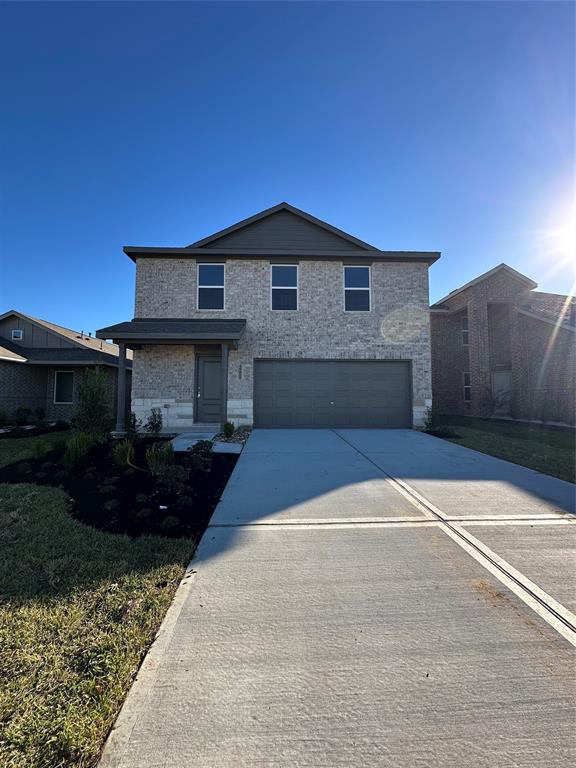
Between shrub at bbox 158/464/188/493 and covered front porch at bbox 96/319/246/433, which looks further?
covered front porch at bbox 96/319/246/433

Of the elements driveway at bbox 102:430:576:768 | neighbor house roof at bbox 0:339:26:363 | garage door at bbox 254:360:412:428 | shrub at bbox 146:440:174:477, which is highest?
neighbor house roof at bbox 0:339:26:363

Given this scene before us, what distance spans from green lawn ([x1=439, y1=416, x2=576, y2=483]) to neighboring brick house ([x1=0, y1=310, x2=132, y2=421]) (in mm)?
15012

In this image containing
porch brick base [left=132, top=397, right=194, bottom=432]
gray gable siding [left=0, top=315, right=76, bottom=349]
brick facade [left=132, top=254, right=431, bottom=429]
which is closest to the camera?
porch brick base [left=132, top=397, right=194, bottom=432]

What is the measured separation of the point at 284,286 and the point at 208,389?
4.53 m

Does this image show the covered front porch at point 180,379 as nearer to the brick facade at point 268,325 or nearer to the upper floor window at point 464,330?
the brick facade at point 268,325

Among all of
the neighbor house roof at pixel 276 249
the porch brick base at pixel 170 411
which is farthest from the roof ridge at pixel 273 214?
the porch brick base at pixel 170 411

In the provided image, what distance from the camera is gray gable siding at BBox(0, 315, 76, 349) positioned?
17484mm

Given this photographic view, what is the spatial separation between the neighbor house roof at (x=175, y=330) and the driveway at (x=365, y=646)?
23.8ft

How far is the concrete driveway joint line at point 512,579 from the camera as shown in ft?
8.30

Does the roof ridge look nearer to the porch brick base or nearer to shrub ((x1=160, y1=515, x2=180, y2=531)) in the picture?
the porch brick base

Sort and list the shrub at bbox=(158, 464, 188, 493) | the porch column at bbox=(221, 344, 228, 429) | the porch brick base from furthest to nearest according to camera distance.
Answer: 1. the porch brick base
2. the porch column at bbox=(221, 344, 228, 429)
3. the shrub at bbox=(158, 464, 188, 493)

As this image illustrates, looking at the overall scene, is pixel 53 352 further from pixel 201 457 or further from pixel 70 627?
pixel 70 627

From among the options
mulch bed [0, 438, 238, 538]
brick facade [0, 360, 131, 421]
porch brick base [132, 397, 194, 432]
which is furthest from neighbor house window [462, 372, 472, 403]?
brick facade [0, 360, 131, 421]

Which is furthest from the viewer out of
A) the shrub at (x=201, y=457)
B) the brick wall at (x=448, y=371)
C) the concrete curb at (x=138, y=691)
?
the brick wall at (x=448, y=371)
